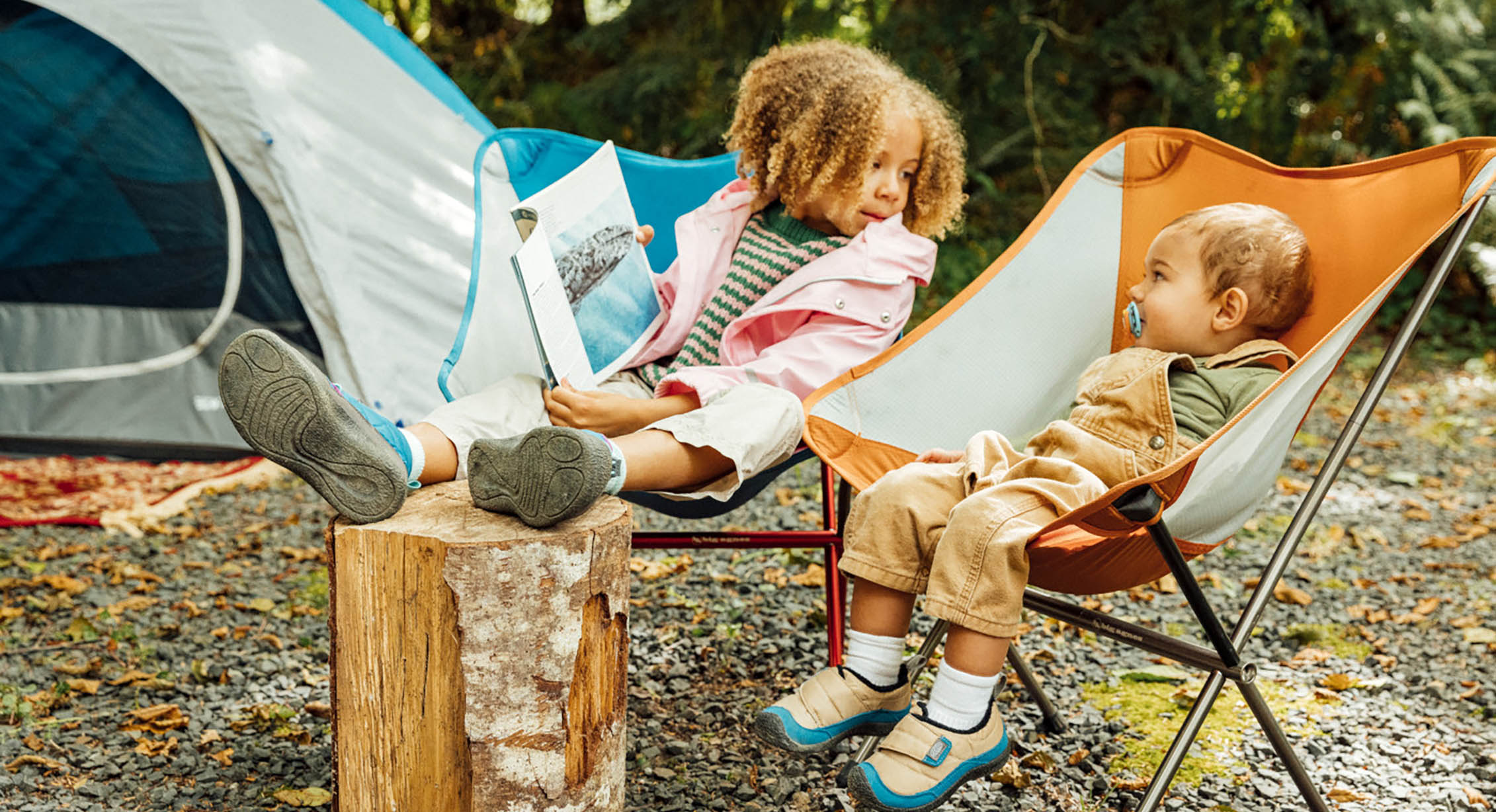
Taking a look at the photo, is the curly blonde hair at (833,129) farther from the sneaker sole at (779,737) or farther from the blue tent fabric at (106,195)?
the blue tent fabric at (106,195)

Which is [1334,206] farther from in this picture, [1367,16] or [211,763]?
[1367,16]

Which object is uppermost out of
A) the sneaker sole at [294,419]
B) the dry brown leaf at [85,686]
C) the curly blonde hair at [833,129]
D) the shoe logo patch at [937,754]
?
the curly blonde hair at [833,129]

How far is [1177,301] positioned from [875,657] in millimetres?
726

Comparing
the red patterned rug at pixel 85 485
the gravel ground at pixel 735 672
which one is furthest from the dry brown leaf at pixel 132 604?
the red patterned rug at pixel 85 485

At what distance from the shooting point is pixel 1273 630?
2574 millimetres

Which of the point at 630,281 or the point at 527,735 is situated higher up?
the point at 630,281

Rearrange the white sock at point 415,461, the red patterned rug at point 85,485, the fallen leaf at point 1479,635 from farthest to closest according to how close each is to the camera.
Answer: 1. the red patterned rug at point 85,485
2. the fallen leaf at point 1479,635
3. the white sock at point 415,461

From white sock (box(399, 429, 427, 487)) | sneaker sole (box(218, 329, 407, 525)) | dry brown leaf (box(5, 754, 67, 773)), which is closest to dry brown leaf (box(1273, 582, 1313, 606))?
white sock (box(399, 429, 427, 487))

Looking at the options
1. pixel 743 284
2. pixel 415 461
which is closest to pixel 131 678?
pixel 415 461

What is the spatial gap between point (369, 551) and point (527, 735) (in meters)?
0.30

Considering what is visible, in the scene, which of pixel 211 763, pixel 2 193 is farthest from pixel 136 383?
pixel 211 763

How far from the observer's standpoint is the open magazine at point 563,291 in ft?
6.03

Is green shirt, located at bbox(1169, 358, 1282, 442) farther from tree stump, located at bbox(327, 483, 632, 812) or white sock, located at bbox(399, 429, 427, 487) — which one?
white sock, located at bbox(399, 429, 427, 487)

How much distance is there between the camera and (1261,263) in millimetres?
1757
